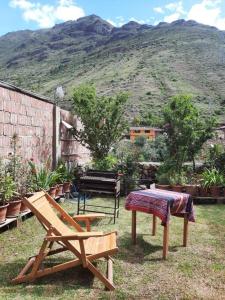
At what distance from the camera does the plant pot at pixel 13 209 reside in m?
7.14

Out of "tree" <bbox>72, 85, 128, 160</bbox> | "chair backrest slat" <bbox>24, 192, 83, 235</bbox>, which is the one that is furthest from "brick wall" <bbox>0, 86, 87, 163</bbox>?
"chair backrest slat" <bbox>24, 192, 83, 235</bbox>

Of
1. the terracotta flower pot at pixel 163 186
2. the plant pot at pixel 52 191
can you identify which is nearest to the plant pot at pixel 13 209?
the plant pot at pixel 52 191

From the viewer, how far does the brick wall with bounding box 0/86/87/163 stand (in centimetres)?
838

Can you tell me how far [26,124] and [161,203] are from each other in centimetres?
481

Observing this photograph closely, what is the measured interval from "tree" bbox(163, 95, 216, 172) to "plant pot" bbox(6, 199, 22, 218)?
5.78 m

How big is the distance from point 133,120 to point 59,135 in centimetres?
3090

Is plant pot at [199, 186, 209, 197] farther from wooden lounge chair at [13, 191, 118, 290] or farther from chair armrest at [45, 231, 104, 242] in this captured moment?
chair armrest at [45, 231, 104, 242]

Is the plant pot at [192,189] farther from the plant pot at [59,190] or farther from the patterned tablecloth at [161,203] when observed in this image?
the patterned tablecloth at [161,203]

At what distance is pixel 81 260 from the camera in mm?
4684

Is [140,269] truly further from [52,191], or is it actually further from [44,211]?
[52,191]

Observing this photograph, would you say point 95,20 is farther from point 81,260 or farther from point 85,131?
point 81,260

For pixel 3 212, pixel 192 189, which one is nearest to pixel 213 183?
pixel 192 189

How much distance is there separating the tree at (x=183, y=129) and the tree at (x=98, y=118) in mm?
1736

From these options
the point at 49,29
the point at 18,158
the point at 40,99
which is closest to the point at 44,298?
the point at 18,158
